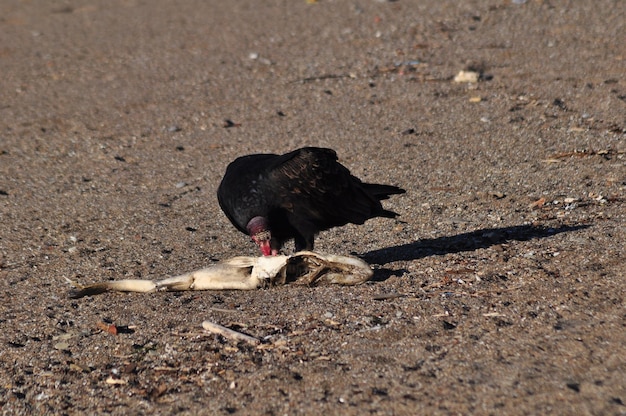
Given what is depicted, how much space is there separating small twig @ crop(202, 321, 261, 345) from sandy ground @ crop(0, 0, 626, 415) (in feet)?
0.14

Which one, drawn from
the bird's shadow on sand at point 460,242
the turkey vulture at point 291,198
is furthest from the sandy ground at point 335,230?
the turkey vulture at point 291,198

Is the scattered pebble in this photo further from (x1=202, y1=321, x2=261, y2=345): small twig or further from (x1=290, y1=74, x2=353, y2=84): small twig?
(x1=202, y1=321, x2=261, y2=345): small twig

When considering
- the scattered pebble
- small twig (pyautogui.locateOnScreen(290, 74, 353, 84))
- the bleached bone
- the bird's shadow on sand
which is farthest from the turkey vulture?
small twig (pyautogui.locateOnScreen(290, 74, 353, 84))

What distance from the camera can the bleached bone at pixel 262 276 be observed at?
4625 millimetres

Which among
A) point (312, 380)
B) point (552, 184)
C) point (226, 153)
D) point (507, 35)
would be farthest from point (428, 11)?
point (312, 380)

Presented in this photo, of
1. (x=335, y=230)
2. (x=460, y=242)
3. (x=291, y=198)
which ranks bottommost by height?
(x=335, y=230)

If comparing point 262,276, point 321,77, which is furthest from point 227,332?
point 321,77

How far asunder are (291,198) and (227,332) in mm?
1001

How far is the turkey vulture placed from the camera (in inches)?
186

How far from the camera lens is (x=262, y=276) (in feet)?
15.3

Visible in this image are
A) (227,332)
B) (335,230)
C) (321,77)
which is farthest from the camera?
(321,77)

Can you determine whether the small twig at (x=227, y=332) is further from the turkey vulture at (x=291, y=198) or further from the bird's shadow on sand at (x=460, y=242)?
the bird's shadow on sand at (x=460, y=242)

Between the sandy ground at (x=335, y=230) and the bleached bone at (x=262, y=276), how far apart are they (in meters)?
0.07

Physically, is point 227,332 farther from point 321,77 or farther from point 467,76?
point 321,77
